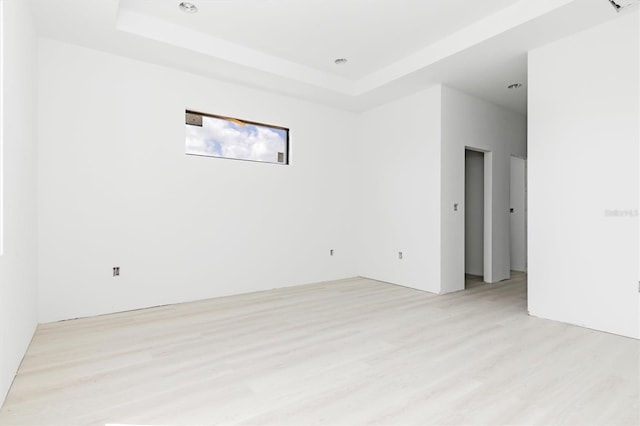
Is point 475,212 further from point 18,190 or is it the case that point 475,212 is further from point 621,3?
point 18,190

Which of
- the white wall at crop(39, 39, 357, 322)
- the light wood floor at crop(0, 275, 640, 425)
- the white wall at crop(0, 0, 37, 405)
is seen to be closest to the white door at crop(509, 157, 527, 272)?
the light wood floor at crop(0, 275, 640, 425)

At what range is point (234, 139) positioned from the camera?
4918mm

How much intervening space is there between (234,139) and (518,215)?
219 inches

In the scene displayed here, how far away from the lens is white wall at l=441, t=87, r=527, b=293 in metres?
4.95

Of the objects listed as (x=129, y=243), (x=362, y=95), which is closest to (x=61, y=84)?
(x=129, y=243)

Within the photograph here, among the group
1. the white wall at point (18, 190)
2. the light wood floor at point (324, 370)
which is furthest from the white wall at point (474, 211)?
the white wall at point (18, 190)

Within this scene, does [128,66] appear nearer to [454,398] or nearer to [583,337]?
[454,398]

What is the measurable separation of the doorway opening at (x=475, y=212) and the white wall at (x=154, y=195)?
105 inches

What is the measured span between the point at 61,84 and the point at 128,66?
2.34 ft

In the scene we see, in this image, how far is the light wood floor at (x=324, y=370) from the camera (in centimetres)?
196

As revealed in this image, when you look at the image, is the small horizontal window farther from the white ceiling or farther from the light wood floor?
the light wood floor

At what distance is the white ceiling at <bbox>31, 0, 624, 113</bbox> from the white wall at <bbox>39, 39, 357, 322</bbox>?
37 centimetres

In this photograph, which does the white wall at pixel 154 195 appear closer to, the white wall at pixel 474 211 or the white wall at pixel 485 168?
the white wall at pixel 485 168

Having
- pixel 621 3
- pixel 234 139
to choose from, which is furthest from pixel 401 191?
pixel 621 3
